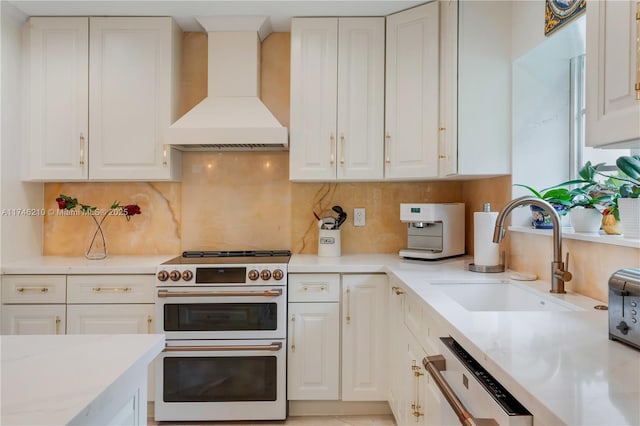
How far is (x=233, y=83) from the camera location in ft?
9.00

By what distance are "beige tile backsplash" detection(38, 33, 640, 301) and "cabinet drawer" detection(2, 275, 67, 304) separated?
59cm

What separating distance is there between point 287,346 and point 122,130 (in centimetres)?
168

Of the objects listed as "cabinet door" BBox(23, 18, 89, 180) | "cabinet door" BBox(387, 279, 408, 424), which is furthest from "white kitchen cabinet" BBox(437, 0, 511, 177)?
"cabinet door" BBox(23, 18, 89, 180)

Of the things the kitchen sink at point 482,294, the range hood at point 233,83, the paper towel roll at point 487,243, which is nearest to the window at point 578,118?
the paper towel roll at point 487,243

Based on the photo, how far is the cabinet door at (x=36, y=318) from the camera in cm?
237

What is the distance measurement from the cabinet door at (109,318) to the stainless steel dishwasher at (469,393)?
1714 mm

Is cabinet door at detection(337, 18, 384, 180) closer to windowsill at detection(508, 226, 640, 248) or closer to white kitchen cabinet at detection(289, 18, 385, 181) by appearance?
white kitchen cabinet at detection(289, 18, 385, 181)

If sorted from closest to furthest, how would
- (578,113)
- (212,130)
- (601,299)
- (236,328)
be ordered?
(601,299), (578,113), (236,328), (212,130)

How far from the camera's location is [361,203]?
3.00 m

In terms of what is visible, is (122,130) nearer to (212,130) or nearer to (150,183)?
(150,183)

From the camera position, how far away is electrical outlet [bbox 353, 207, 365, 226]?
9.80 ft

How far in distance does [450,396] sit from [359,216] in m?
1.98

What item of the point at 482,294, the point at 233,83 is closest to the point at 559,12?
the point at 482,294

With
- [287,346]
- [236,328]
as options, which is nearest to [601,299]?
[287,346]
